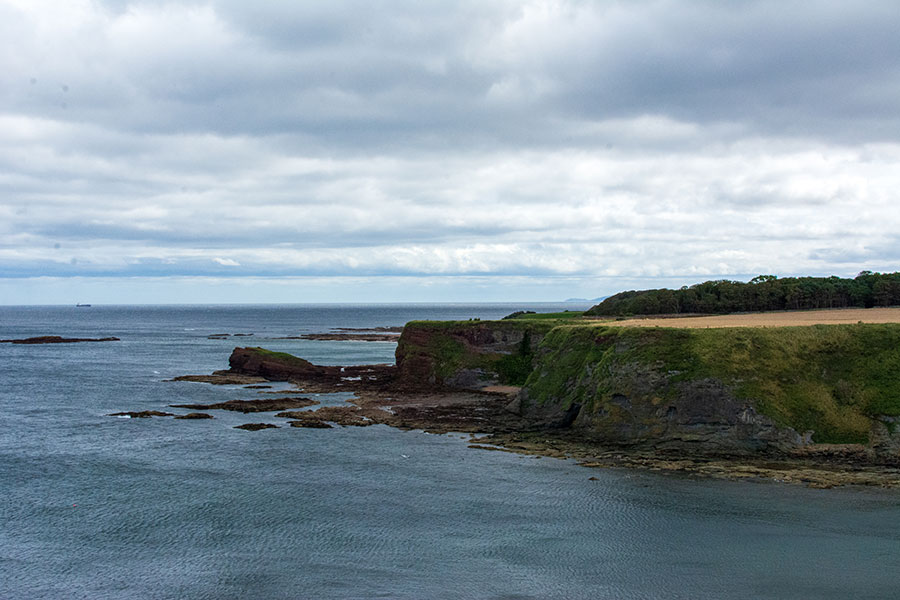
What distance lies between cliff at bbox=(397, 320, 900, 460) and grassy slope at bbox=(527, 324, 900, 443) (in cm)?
7

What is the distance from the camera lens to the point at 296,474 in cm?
4288

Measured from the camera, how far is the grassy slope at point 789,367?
44.6 meters

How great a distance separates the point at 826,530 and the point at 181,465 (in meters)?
37.6

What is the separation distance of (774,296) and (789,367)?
45.1m

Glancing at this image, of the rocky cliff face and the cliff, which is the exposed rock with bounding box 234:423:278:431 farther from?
the rocky cliff face

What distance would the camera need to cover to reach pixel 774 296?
290ft

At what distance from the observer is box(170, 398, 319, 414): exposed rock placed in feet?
217

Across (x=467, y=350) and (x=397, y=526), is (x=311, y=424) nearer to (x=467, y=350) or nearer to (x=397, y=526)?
(x=397, y=526)

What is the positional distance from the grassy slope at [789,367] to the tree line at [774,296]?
38.9 meters

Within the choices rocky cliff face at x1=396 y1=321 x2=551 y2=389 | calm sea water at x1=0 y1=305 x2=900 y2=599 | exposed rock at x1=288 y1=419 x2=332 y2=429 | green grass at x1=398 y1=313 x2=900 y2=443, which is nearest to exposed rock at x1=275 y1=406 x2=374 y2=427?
exposed rock at x1=288 y1=419 x2=332 y2=429

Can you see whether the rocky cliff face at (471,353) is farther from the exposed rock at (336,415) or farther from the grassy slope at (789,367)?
the grassy slope at (789,367)

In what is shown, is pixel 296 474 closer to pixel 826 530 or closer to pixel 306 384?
pixel 826 530

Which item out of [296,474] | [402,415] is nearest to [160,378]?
[402,415]

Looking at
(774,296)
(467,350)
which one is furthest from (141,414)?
(774,296)
